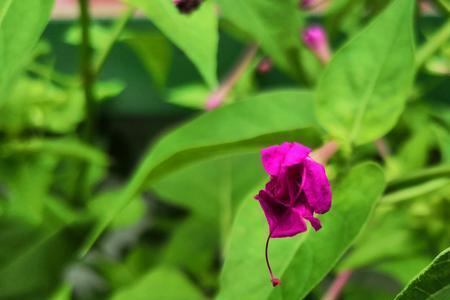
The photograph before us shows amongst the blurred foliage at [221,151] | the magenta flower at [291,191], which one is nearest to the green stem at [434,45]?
the blurred foliage at [221,151]

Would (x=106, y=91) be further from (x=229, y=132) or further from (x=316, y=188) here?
(x=316, y=188)

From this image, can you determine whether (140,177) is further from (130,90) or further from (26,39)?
(130,90)

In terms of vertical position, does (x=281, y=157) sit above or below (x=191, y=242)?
above

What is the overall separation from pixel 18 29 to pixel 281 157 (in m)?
0.10

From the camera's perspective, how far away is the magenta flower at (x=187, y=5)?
27 cm

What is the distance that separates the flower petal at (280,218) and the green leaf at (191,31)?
5 centimetres

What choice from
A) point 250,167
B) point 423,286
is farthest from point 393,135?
point 423,286

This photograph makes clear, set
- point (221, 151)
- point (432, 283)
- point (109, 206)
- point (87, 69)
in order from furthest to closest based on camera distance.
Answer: point (109, 206), point (87, 69), point (221, 151), point (432, 283)

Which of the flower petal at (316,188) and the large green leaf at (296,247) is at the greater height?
the flower petal at (316,188)

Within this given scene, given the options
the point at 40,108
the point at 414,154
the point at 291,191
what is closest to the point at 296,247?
the point at 291,191

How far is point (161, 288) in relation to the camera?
450mm

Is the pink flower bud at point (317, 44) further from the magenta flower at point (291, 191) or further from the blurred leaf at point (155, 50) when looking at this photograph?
the magenta flower at point (291, 191)

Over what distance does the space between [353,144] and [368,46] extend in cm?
5

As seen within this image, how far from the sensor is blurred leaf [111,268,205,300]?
17.3 inches
